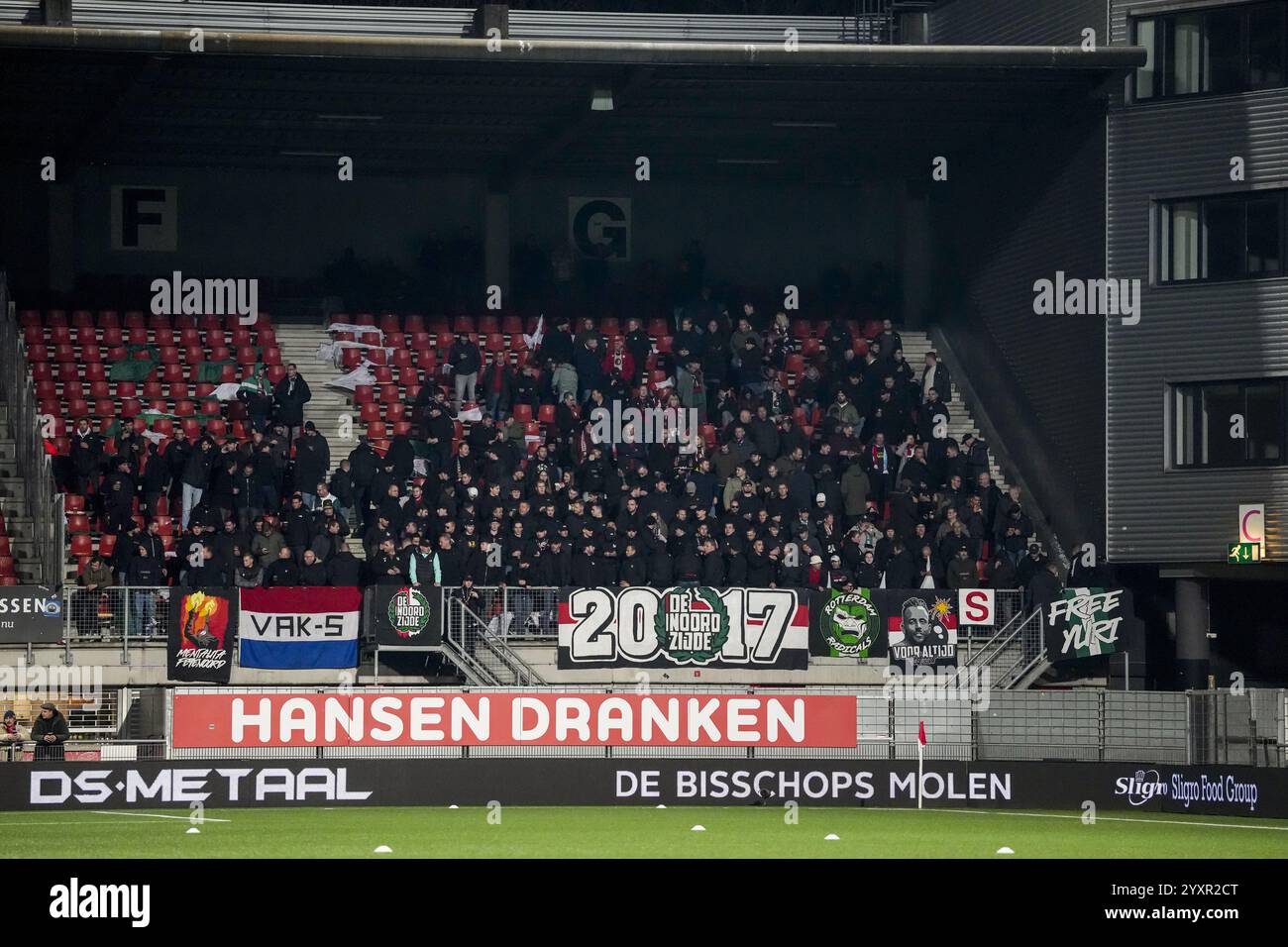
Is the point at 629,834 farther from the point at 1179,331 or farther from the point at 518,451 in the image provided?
the point at 1179,331

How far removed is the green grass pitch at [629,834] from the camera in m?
19.9

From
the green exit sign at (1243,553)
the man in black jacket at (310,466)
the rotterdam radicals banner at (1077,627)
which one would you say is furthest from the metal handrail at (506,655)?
the green exit sign at (1243,553)

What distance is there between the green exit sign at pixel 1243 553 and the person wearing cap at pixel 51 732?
1805cm

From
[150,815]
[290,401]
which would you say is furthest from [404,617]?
[150,815]

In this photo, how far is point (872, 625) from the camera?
31.8m

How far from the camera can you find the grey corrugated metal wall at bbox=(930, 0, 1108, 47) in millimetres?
36406

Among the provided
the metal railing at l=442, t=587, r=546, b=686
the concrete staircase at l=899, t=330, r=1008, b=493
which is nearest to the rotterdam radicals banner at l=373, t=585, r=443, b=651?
the metal railing at l=442, t=587, r=546, b=686

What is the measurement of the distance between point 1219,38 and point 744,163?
11133mm

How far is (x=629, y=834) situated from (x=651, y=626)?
878 centimetres

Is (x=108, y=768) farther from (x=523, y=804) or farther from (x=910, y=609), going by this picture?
(x=910, y=609)

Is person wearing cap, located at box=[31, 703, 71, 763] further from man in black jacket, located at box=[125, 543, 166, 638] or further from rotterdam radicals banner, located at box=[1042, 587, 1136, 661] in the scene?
rotterdam radicals banner, located at box=[1042, 587, 1136, 661]

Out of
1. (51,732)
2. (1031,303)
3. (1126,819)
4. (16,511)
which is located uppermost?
(1031,303)

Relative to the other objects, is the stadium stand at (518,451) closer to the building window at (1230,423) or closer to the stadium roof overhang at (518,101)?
the building window at (1230,423)

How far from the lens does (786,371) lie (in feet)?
129
